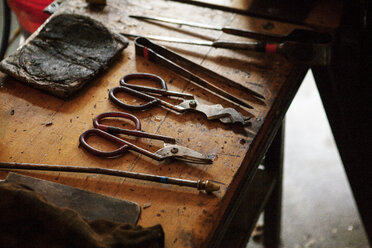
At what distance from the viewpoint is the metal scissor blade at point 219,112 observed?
1.06 metres

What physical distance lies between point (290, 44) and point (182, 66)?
33 cm

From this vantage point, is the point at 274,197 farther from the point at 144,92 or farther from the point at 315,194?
the point at 144,92

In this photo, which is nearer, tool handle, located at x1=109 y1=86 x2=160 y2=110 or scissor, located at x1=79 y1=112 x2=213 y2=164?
scissor, located at x1=79 y1=112 x2=213 y2=164

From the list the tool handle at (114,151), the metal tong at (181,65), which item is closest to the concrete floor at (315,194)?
the metal tong at (181,65)

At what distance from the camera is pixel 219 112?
42.0 inches

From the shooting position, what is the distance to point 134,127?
3.51ft

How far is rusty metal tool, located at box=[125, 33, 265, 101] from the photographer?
113 cm

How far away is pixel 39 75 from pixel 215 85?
51 cm

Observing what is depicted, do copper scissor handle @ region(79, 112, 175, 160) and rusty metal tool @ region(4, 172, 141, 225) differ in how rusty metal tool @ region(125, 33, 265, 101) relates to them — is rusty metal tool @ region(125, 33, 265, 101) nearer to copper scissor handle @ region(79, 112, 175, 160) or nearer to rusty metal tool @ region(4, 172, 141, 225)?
copper scissor handle @ region(79, 112, 175, 160)

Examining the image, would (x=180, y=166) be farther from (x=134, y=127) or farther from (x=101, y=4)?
(x=101, y=4)

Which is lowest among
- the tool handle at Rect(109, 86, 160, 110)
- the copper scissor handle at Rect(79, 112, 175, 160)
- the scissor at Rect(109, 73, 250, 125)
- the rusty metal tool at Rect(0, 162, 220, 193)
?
the rusty metal tool at Rect(0, 162, 220, 193)

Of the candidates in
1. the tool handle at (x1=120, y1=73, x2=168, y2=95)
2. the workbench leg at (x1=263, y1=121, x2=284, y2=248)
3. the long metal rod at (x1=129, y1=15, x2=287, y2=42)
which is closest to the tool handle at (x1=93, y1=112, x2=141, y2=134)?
the tool handle at (x1=120, y1=73, x2=168, y2=95)

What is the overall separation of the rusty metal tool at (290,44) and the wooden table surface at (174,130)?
24mm

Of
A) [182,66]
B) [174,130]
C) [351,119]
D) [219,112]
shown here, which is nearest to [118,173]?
[174,130]
